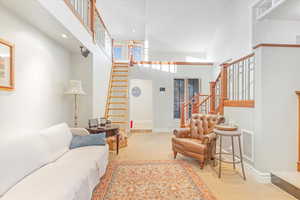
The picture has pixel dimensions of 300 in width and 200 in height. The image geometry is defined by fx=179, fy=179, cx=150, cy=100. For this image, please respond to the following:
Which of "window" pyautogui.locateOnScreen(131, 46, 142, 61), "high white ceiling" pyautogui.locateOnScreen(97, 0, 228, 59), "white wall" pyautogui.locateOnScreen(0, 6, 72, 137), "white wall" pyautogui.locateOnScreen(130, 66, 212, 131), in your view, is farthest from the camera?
"window" pyautogui.locateOnScreen(131, 46, 142, 61)

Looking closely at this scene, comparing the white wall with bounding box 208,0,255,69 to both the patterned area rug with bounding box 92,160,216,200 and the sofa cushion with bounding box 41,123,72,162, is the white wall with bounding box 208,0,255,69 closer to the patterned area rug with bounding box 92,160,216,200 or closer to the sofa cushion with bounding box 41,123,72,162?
the patterned area rug with bounding box 92,160,216,200

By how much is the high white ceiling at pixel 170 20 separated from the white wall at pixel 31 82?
149 inches

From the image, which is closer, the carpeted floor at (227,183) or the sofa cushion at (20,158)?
the sofa cushion at (20,158)

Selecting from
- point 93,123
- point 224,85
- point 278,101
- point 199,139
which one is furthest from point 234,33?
point 93,123

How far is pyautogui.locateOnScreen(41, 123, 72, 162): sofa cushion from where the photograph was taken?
248 centimetres

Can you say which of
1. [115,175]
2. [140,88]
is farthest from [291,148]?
[140,88]

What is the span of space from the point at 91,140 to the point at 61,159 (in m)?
0.66

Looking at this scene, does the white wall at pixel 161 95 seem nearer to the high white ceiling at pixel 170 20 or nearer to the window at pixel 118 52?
the high white ceiling at pixel 170 20

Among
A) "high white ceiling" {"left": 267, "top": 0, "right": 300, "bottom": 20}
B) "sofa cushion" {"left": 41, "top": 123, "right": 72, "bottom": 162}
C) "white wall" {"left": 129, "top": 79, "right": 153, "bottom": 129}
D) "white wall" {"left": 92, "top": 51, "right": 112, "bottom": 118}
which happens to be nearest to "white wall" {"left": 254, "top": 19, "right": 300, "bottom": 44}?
"high white ceiling" {"left": 267, "top": 0, "right": 300, "bottom": 20}

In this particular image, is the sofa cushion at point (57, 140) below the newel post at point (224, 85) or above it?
below

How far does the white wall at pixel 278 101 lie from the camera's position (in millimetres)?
2705

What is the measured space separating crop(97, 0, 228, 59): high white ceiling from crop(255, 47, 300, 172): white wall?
4.03m

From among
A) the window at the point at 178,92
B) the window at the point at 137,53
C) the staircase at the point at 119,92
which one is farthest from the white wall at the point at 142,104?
the staircase at the point at 119,92

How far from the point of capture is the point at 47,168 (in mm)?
Result: 2143
